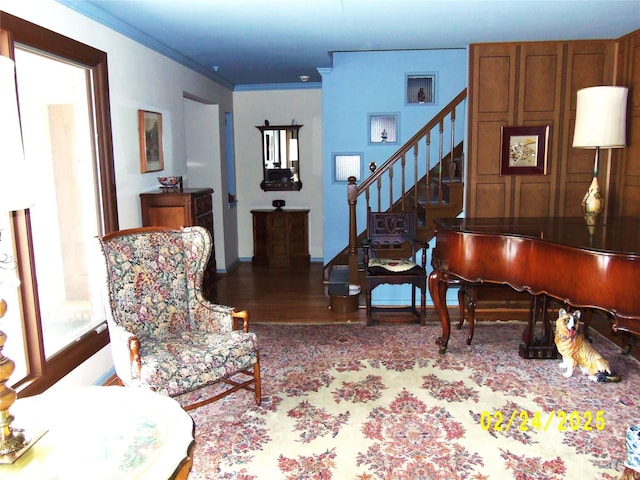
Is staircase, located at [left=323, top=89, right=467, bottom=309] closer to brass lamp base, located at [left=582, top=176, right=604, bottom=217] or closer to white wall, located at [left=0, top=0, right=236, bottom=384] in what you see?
brass lamp base, located at [left=582, top=176, right=604, bottom=217]

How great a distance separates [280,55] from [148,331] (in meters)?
3.45

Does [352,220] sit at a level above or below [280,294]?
above

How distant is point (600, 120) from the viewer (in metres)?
4.12

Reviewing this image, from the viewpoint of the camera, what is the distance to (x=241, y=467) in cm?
268

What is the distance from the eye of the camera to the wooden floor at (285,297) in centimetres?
511

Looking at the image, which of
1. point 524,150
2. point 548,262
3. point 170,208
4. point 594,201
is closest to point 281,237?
point 170,208

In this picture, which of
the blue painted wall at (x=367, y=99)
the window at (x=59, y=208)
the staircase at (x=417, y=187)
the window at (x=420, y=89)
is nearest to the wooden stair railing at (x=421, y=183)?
the staircase at (x=417, y=187)

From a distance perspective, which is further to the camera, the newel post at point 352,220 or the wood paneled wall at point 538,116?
the newel post at point 352,220

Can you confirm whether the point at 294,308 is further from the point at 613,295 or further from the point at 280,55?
the point at 613,295

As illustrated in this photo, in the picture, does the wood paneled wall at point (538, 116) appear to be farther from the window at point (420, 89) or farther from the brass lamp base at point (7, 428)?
the brass lamp base at point (7, 428)

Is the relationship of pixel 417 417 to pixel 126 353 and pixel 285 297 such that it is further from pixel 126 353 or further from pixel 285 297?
pixel 285 297

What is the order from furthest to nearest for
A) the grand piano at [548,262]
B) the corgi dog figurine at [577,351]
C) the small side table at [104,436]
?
the corgi dog figurine at [577,351]
the grand piano at [548,262]
the small side table at [104,436]

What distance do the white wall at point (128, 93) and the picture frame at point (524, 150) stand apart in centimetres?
328

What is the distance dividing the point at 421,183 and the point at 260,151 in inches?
112
